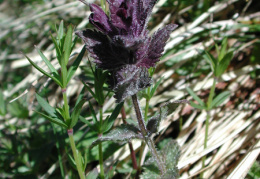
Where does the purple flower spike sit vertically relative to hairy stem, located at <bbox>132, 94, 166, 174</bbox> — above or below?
above

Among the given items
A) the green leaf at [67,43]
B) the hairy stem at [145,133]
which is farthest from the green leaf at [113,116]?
the green leaf at [67,43]

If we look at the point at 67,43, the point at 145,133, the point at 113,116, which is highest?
the point at 67,43

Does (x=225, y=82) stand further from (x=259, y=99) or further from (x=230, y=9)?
(x=230, y=9)

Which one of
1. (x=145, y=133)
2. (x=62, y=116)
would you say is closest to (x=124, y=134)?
(x=145, y=133)

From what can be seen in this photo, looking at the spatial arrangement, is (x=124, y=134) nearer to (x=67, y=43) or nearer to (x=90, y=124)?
(x=90, y=124)

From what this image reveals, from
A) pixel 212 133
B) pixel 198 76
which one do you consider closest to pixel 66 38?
pixel 212 133

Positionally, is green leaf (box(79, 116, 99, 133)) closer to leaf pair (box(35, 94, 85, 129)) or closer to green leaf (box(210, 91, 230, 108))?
leaf pair (box(35, 94, 85, 129))

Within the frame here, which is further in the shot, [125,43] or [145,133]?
[145,133]

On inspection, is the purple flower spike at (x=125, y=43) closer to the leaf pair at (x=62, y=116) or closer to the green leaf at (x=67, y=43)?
the green leaf at (x=67, y=43)

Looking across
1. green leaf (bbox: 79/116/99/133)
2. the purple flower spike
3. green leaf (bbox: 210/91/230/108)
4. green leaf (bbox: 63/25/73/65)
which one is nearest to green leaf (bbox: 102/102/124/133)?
green leaf (bbox: 79/116/99/133)
